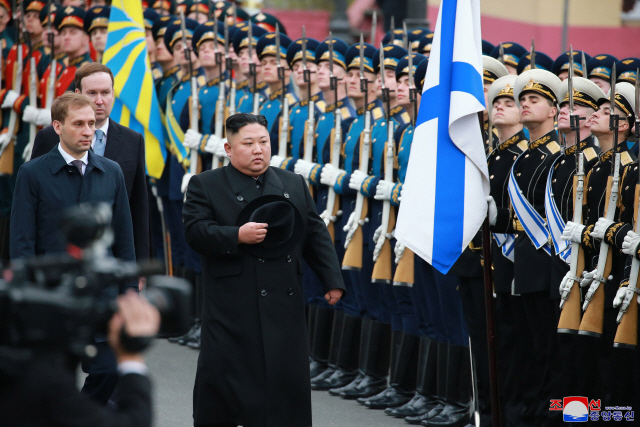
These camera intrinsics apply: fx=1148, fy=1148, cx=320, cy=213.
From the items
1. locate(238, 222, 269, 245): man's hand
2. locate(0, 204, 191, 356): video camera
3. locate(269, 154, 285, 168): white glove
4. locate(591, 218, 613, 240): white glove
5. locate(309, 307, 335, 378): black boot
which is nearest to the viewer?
locate(0, 204, 191, 356): video camera

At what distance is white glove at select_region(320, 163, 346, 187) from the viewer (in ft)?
26.0

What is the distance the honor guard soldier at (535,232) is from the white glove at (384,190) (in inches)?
42.9

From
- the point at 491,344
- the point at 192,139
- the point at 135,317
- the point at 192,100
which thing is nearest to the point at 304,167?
the point at 192,139

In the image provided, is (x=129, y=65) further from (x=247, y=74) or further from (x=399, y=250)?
(x=399, y=250)

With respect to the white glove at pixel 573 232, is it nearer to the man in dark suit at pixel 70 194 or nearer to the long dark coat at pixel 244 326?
the long dark coat at pixel 244 326

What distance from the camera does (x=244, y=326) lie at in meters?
5.25

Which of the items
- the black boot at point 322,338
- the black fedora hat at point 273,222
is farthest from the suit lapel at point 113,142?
the black boot at point 322,338

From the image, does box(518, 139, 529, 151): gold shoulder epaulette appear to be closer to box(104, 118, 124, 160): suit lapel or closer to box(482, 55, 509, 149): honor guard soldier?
box(482, 55, 509, 149): honor guard soldier

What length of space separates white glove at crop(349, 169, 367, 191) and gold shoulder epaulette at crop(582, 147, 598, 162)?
1810 millimetres

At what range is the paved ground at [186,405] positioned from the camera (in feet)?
22.5

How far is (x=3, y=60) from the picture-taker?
11.5 m

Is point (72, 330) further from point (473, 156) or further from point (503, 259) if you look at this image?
point (503, 259)

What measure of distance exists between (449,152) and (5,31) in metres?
7.59

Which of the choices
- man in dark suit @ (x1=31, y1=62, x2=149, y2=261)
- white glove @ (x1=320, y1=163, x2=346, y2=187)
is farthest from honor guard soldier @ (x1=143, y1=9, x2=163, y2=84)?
man in dark suit @ (x1=31, y1=62, x2=149, y2=261)
